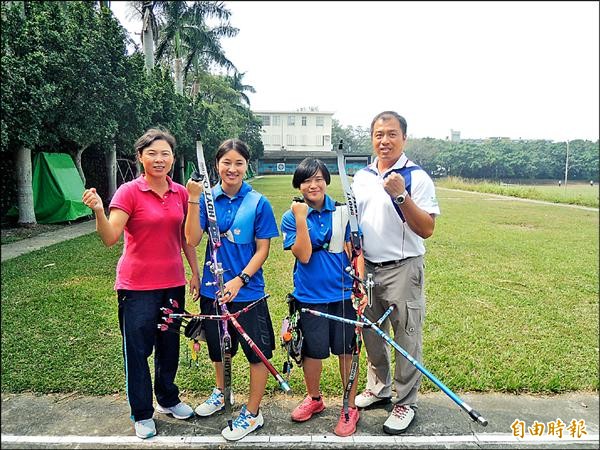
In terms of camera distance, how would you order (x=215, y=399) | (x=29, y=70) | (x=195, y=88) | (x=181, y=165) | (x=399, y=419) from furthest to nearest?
(x=195, y=88) < (x=181, y=165) < (x=29, y=70) < (x=215, y=399) < (x=399, y=419)

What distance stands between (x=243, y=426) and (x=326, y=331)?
737 mm

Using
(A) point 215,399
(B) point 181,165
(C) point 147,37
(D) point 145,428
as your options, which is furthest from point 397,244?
(C) point 147,37

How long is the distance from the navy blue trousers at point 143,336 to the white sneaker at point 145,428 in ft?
0.08

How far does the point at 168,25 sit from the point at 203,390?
815 inches

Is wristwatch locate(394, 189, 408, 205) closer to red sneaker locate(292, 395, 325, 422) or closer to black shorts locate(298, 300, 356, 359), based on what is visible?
black shorts locate(298, 300, 356, 359)

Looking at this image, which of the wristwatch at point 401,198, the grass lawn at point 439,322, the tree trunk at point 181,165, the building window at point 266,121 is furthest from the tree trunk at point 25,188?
the wristwatch at point 401,198

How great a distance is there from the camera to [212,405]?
288 cm

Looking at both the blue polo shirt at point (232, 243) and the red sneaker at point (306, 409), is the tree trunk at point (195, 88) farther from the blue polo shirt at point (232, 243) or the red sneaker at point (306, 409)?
the red sneaker at point (306, 409)

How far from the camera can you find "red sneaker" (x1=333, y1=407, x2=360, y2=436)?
2.63 m

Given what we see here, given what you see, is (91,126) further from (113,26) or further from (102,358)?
(102,358)

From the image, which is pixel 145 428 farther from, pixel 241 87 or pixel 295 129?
pixel 241 87

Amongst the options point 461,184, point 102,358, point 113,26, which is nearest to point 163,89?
point 113,26

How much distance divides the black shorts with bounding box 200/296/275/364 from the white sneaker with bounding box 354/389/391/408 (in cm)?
77

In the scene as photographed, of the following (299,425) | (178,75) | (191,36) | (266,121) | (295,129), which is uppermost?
(191,36)
